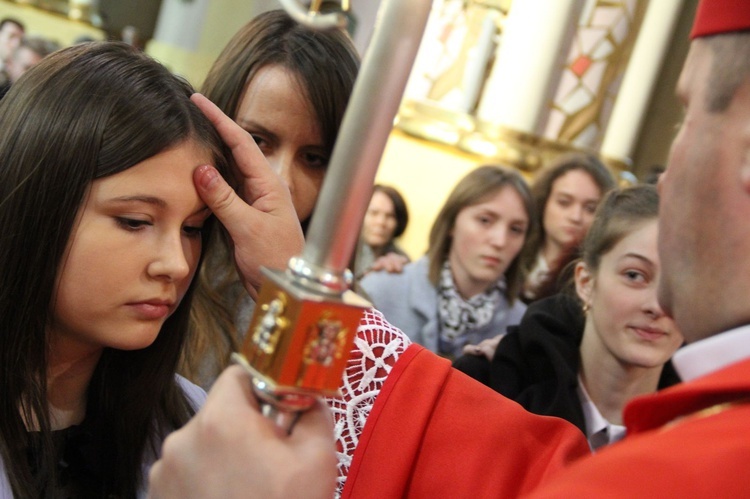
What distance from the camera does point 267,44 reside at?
2.12m

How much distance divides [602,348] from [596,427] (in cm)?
21

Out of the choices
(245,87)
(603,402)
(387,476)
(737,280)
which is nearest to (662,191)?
(737,280)

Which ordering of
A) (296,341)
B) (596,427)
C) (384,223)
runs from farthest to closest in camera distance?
(384,223) < (596,427) < (296,341)

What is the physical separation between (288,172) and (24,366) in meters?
0.73

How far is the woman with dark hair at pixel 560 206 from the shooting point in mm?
3822

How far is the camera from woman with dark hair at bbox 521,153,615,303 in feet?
12.5

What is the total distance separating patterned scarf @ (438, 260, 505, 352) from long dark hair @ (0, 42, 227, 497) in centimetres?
209

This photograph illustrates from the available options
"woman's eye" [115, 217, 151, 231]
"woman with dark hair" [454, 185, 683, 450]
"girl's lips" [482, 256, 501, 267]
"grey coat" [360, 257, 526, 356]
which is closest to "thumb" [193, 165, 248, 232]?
"woman's eye" [115, 217, 151, 231]

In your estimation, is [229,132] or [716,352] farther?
[229,132]

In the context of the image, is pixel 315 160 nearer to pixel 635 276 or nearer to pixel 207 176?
pixel 207 176

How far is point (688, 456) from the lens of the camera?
78cm

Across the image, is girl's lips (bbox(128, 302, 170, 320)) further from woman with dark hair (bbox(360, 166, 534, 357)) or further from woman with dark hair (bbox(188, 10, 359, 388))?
woman with dark hair (bbox(360, 166, 534, 357))

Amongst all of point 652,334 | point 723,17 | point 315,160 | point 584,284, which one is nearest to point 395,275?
point 584,284

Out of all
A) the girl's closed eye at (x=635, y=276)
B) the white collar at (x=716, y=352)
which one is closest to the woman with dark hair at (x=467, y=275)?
the girl's closed eye at (x=635, y=276)
